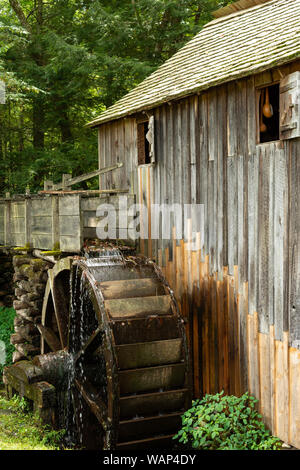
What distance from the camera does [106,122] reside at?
9.99 meters

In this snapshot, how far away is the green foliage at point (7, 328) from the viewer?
1329cm

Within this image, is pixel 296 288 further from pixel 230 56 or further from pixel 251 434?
pixel 230 56

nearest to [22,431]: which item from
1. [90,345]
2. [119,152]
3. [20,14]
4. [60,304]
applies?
[90,345]

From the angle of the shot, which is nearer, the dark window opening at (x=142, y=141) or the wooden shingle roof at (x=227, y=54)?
the wooden shingle roof at (x=227, y=54)

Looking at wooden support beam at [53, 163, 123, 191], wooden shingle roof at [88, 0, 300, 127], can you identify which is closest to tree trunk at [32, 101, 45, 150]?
wooden shingle roof at [88, 0, 300, 127]

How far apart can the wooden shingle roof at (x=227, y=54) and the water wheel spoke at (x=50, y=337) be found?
4110mm

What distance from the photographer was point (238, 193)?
21.8ft

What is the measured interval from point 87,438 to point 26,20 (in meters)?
14.8

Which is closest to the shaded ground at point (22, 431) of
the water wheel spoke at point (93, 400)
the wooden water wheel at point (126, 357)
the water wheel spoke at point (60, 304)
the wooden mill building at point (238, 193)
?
the wooden water wheel at point (126, 357)

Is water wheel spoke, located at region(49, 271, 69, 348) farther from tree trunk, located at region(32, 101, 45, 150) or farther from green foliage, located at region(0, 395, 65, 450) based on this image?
tree trunk, located at region(32, 101, 45, 150)

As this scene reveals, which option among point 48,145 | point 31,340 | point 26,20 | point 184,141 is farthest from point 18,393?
point 26,20

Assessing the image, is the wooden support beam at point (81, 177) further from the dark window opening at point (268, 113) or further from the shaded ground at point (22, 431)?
the shaded ground at point (22, 431)

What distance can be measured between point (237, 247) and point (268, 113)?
1722mm

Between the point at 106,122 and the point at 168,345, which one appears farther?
the point at 106,122
